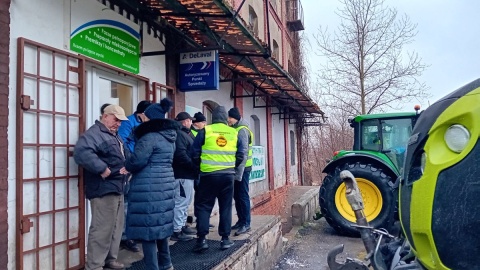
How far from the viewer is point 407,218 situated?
1.99 meters

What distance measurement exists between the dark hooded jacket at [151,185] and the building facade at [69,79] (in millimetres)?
925

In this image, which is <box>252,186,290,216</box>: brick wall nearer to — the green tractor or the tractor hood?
the green tractor

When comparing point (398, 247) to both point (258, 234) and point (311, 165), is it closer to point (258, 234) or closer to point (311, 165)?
point (258, 234)

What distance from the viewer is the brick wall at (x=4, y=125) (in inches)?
135

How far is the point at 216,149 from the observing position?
4711 millimetres

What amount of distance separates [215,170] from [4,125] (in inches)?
84.9

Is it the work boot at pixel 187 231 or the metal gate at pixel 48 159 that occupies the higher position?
the metal gate at pixel 48 159

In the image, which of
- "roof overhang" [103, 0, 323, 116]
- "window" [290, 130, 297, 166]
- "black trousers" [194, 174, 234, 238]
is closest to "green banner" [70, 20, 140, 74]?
"roof overhang" [103, 0, 323, 116]

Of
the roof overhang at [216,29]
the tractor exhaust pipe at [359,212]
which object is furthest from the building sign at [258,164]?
the tractor exhaust pipe at [359,212]

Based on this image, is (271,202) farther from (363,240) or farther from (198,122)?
(363,240)

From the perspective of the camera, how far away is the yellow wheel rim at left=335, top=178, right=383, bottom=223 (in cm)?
740

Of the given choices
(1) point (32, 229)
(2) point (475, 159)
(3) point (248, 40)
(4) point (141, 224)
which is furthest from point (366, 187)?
(2) point (475, 159)

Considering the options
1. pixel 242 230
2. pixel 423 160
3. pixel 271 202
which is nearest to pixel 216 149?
pixel 242 230

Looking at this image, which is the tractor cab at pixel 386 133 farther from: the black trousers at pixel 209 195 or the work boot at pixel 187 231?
the black trousers at pixel 209 195
